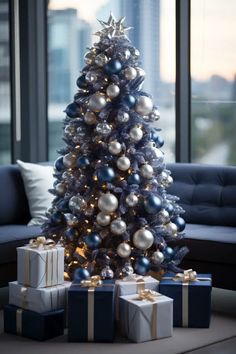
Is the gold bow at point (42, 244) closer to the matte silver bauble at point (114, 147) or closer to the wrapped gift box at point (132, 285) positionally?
the wrapped gift box at point (132, 285)

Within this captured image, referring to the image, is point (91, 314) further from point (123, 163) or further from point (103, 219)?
point (123, 163)

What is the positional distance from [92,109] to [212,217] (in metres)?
1.31

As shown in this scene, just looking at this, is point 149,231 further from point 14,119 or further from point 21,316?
point 14,119

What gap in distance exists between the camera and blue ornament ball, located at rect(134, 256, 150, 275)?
15.4ft

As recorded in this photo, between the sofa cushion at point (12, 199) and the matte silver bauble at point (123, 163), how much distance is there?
127cm

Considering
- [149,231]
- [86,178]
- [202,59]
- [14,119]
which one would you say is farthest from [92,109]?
[14,119]

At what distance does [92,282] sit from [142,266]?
40 cm

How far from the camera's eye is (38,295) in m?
4.42

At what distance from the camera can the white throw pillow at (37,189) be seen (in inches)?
225

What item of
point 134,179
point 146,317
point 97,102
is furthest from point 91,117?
point 146,317

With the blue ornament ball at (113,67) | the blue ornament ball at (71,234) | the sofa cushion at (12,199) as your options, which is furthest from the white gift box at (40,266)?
the sofa cushion at (12,199)

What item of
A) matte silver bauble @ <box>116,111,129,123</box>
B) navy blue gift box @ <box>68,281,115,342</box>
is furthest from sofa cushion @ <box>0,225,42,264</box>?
matte silver bauble @ <box>116,111,129,123</box>

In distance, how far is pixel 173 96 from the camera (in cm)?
654

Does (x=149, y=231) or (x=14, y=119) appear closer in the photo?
(x=149, y=231)
